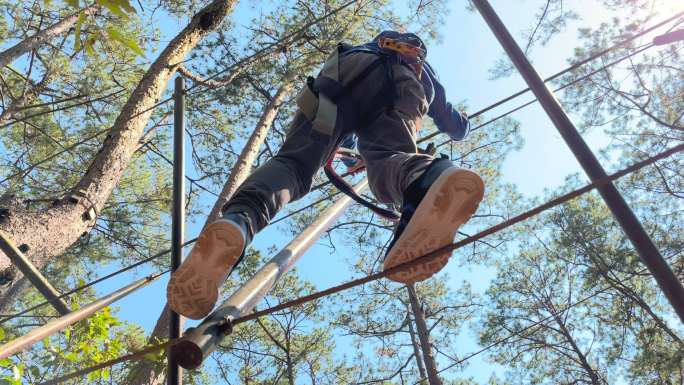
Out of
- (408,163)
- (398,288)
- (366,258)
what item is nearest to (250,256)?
(366,258)

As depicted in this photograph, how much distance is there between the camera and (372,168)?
150cm

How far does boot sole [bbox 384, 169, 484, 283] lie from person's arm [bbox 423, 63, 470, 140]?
0.94m

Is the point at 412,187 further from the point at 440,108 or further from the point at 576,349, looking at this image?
the point at 576,349

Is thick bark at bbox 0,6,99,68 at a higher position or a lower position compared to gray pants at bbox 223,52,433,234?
higher

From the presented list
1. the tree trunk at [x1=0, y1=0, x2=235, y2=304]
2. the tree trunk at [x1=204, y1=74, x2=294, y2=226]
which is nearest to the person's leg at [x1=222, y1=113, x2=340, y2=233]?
the tree trunk at [x1=0, y1=0, x2=235, y2=304]

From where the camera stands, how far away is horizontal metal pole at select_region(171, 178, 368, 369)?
1.11m

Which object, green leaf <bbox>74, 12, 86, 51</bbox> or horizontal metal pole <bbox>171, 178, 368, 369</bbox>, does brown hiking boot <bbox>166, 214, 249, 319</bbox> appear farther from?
green leaf <bbox>74, 12, 86, 51</bbox>

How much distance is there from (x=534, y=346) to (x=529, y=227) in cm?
176

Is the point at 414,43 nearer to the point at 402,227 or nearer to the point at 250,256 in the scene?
the point at 402,227

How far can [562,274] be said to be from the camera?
7.82m

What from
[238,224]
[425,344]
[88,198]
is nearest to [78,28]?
[238,224]

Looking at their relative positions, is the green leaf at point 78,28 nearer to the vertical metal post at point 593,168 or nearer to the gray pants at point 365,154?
the gray pants at point 365,154

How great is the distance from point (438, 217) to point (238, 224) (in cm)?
45

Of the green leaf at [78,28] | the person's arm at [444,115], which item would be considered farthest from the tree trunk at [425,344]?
the green leaf at [78,28]
